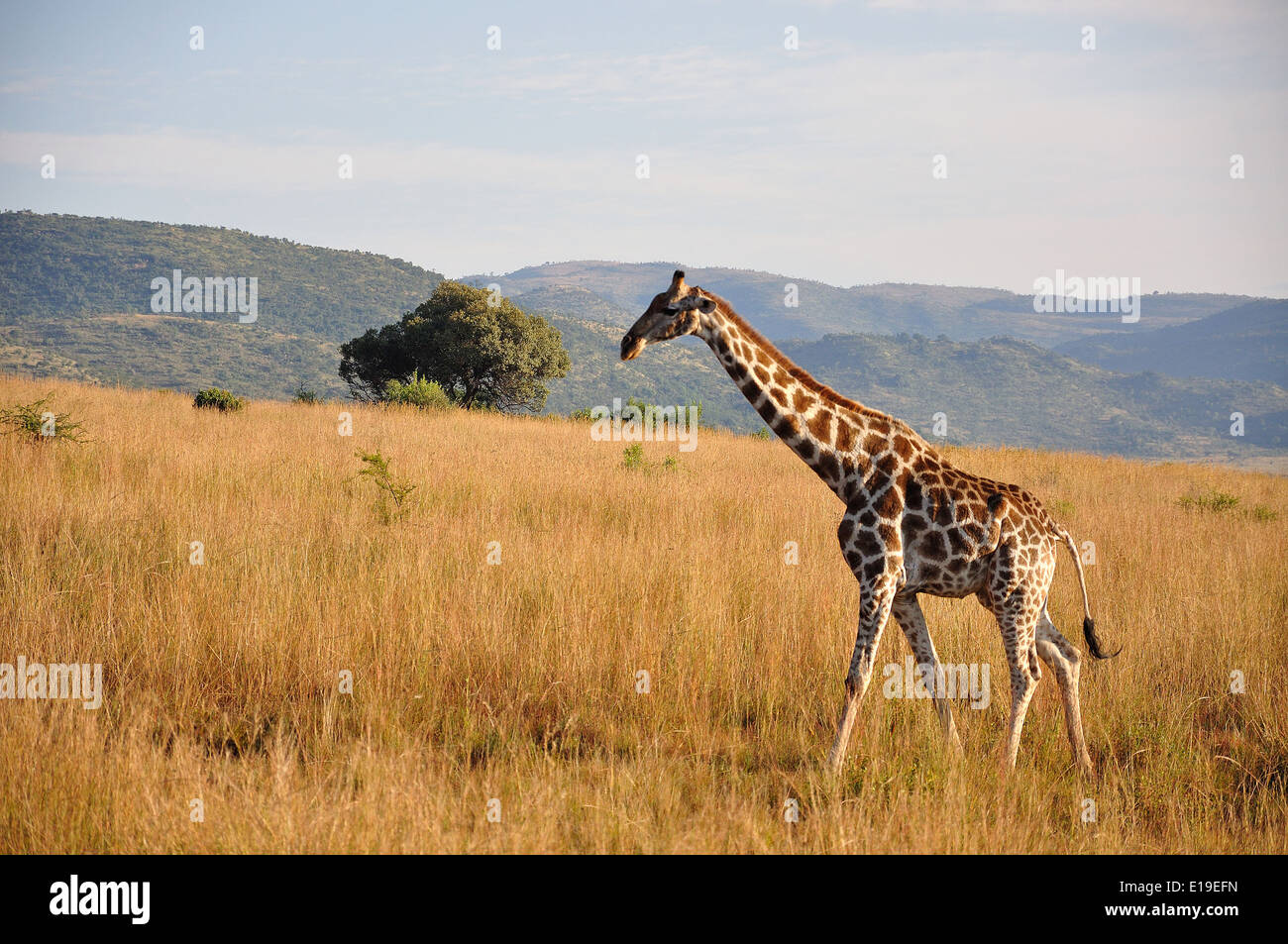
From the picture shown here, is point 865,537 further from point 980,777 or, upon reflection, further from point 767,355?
point 980,777

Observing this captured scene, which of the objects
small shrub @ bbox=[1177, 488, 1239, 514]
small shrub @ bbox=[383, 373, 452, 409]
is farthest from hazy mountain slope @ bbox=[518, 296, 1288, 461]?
small shrub @ bbox=[1177, 488, 1239, 514]

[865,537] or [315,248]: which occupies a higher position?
[315,248]

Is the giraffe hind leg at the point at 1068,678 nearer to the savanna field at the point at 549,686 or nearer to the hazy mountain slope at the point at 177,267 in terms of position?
the savanna field at the point at 549,686

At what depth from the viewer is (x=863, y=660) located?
504cm

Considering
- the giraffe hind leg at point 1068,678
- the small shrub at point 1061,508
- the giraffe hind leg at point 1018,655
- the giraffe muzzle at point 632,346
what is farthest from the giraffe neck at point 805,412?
the small shrub at point 1061,508

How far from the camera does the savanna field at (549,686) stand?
169 inches

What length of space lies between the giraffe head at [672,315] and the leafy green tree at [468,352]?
28336 mm

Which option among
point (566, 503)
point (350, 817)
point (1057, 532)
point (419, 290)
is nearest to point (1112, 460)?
point (566, 503)

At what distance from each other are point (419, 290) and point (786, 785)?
441ft

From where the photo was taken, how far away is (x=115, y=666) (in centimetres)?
596

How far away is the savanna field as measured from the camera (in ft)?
14.0

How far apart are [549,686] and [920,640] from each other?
100 inches

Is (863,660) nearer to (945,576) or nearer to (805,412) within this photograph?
(945,576)

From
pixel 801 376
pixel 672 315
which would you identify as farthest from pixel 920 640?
pixel 672 315
